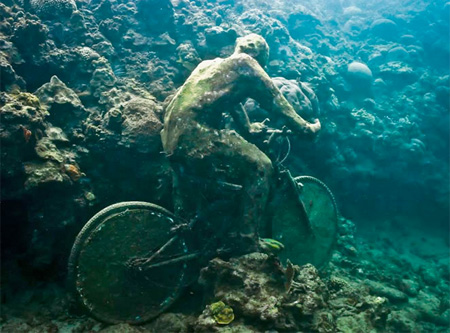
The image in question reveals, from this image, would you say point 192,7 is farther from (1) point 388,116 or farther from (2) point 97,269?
(2) point 97,269

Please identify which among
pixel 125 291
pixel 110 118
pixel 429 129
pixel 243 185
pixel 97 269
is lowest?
pixel 125 291

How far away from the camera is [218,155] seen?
4.20m

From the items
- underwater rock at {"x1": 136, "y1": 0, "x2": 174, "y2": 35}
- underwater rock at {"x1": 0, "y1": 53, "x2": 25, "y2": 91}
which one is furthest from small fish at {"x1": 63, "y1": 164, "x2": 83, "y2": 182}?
underwater rock at {"x1": 136, "y1": 0, "x2": 174, "y2": 35}

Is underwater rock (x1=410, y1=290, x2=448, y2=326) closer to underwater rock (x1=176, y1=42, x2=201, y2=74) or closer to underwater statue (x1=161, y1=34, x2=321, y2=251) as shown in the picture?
underwater statue (x1=161, y1=34, x2=321, y2=251)

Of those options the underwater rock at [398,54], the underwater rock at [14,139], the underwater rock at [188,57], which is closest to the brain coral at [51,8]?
the underwater rock at [188,57]

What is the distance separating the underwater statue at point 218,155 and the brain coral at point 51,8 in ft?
16.3

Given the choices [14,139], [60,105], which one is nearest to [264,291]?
[14,139]

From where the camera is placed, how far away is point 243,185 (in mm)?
4352

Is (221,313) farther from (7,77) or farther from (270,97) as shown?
(7,77)

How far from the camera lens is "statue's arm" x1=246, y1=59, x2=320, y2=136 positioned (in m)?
4.51

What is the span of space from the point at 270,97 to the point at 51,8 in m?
6.19

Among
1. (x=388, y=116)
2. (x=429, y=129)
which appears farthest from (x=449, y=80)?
(x=388, y=116)

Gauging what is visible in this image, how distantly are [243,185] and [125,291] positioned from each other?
2.27 m

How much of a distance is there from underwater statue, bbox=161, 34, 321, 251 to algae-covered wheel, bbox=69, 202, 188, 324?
59cm
